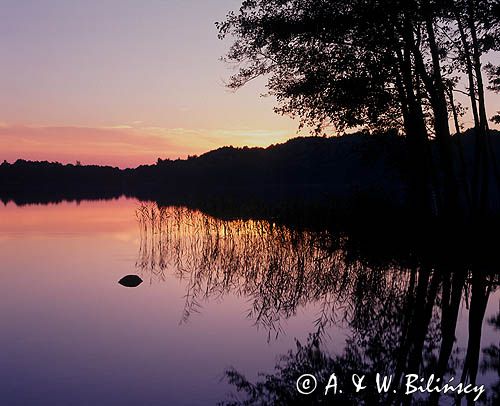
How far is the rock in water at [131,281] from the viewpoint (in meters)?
16.5

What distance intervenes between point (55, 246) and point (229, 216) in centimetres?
1218

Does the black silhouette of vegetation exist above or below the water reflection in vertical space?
above

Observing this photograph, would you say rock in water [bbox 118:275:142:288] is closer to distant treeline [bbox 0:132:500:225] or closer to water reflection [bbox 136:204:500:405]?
water reflection [bbox 136:204:500:405]

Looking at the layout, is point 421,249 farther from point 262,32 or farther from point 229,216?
point 262,32

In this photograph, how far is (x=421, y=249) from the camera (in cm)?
1694

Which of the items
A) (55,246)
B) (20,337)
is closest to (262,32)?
(20,337)

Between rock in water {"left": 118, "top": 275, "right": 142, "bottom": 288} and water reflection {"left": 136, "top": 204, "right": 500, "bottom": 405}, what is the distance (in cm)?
59

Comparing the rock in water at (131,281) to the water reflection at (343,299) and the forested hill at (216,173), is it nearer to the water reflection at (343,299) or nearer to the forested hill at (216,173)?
the water reflection at (343,299)

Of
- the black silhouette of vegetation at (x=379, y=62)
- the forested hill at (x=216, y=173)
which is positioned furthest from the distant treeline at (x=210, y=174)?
the black silhouette of vegetation at (x=379, y=62)

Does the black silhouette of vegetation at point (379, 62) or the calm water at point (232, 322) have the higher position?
the black silhouette of vegetation at point (379, 62)

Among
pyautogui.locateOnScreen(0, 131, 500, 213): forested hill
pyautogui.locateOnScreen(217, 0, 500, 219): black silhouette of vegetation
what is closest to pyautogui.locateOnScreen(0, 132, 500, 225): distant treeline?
pyautogui.locateOnScreen(0, 131, 500, 213): forested hill

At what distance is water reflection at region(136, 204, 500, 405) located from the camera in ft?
25.1

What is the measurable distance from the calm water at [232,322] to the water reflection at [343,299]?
0.04 meters

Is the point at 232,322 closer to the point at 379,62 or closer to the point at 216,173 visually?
the point at 379,62
